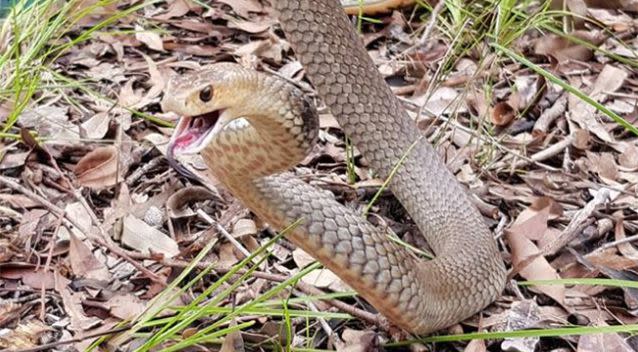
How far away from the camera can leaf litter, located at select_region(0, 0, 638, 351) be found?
10.2ft

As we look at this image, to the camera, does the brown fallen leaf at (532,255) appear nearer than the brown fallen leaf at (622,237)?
Yes

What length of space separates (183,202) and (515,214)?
1180 millimetres

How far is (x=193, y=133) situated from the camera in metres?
2.44

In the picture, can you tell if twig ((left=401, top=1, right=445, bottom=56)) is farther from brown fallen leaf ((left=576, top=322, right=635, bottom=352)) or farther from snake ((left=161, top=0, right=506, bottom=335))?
brown fallen leaf ((left=576, top=322, right=635, bottom=352))

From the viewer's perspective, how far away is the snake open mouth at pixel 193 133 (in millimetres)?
2354

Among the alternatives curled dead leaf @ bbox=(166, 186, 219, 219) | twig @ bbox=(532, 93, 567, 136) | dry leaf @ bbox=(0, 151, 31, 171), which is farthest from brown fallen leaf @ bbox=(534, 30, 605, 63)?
dry leaf @ bbox=(0, 151, 31, 171)

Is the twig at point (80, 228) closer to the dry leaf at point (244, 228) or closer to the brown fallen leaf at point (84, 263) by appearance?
the brown fallen leaf at point (84, 263)

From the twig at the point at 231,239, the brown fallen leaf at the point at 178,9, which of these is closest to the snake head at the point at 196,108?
the twig at the point at 231,239

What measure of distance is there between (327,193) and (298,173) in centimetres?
78

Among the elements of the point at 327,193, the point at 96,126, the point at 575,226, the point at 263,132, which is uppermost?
the point at 263,132

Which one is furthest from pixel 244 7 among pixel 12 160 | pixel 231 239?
pixel 231 239

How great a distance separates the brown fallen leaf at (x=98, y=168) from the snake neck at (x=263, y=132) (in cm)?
112

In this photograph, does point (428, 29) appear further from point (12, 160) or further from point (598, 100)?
point (12, 160)

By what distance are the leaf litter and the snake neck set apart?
432mm
